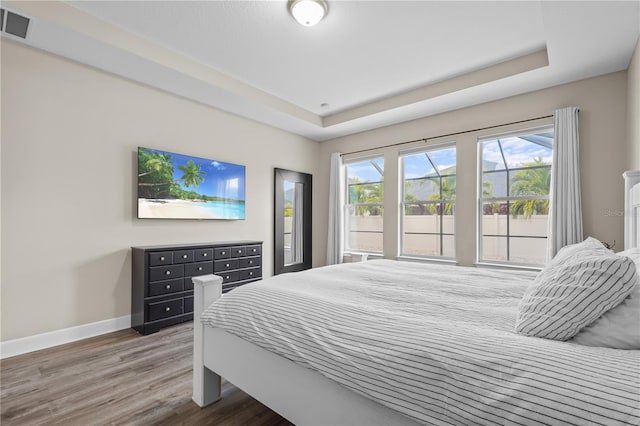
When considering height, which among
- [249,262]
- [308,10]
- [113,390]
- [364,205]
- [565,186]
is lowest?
[113,390]

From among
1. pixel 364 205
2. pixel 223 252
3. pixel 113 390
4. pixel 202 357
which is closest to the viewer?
pixel 202 357

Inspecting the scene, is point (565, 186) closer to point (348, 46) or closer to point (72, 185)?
point (348, 46)

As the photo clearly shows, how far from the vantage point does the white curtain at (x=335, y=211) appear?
518 cm

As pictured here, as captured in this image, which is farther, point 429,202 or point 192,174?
point 429,202

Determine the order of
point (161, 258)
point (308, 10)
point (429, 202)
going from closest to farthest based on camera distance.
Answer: point (308, 10), point (161, 258), point (429, 202)

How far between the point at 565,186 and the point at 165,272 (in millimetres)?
4253

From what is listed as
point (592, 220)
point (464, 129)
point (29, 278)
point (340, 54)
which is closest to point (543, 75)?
point (464, 129)

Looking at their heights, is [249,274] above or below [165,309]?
above

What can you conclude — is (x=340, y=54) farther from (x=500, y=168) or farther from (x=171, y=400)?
(x=171, y=400)

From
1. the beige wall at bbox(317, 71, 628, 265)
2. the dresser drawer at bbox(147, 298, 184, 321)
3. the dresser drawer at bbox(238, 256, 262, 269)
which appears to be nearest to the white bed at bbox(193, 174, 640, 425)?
the beige wall at bbox(317, 71, 628, 265)

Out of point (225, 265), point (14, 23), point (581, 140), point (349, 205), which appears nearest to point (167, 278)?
point (225, 265)

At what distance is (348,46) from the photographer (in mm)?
2949

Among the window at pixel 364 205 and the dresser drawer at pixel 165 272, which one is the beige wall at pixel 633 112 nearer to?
the window at pixel 364 205

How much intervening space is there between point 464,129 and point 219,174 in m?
3.26
